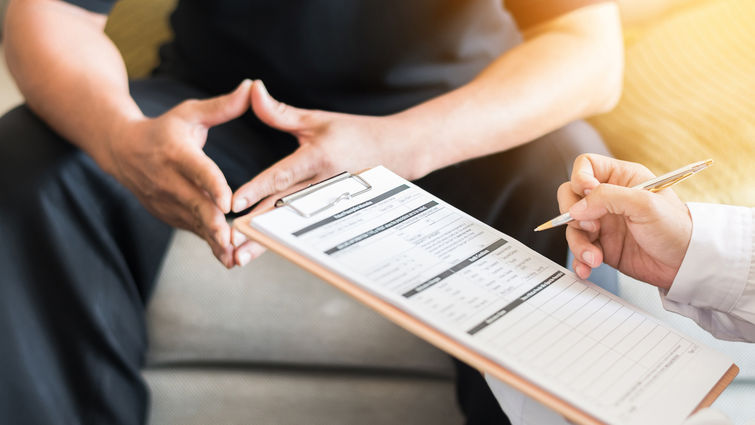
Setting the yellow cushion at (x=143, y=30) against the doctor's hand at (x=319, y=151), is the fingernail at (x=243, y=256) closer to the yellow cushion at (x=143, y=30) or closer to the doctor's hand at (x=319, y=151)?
the doctor's hand at (x=319, y=151)

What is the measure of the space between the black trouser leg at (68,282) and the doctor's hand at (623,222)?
1.52ft

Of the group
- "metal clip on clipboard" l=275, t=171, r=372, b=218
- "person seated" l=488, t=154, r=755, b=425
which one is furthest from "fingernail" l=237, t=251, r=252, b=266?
"person seated" l=488, t=154, r=755, b=425

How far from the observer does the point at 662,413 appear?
1.16 ft

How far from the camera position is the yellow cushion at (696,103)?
66 centimetres

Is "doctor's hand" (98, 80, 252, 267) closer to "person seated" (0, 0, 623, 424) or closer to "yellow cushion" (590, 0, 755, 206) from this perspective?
"person seated" (0, 0, 623, 424)

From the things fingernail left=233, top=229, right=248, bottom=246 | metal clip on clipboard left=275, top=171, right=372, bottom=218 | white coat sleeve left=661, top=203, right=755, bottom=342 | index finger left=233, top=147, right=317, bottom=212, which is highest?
white coat sleeve left=661, top=203, right=755, bottom=342

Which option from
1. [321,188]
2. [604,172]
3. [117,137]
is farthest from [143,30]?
[604,172]

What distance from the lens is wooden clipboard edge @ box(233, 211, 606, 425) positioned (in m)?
0.34

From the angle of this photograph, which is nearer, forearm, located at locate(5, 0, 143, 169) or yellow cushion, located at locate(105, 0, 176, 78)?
forearm, located at locate(5, 0, 143, 169)

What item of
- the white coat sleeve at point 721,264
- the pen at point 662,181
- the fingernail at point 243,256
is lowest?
the fingernail at point 243,256

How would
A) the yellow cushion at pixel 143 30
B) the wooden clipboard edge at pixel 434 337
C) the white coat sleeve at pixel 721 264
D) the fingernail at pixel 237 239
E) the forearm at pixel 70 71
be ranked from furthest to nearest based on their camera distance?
the yellow cushion at pixel 143 30 < the forearm at pixel 70 71 < the fingernail at pixel 237 239 < the white coat sleeve at pixel 721 264 < the wooden clipboard edge at pixel 434 337

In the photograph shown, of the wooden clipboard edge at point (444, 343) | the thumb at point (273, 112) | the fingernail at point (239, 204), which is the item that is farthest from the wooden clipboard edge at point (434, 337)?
the thumb at point (273, 112)

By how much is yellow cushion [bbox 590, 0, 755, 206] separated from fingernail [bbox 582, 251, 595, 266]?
0.25 metres

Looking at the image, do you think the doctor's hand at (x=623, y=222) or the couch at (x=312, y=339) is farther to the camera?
the couch at (x=312, y=339)
